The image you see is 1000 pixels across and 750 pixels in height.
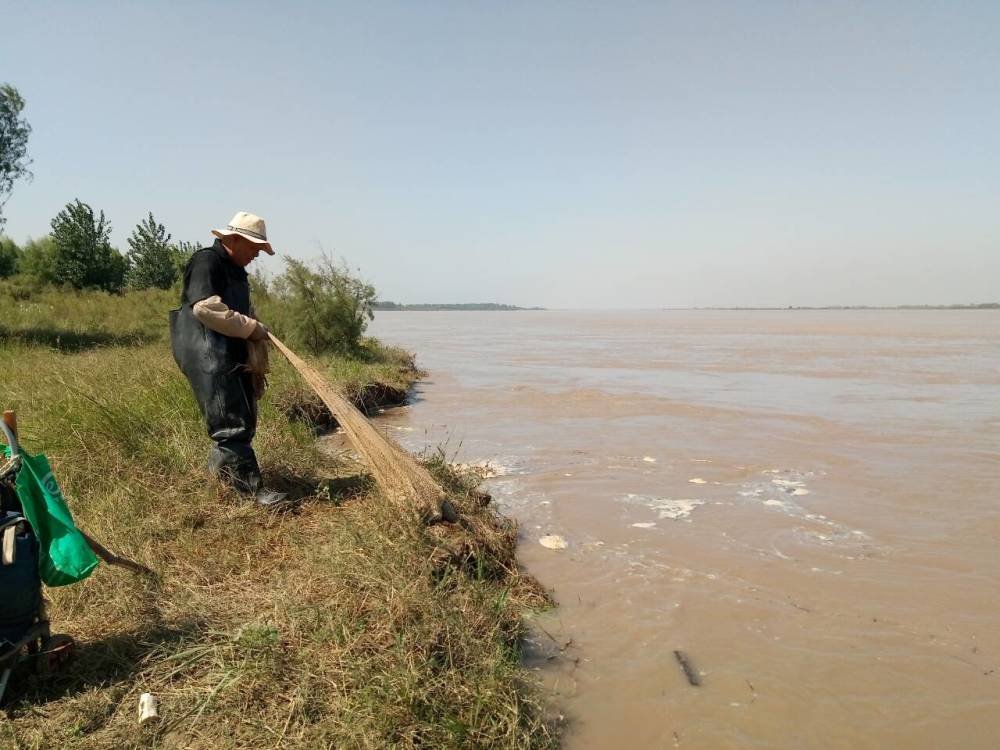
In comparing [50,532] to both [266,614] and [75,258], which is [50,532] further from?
[75,258]

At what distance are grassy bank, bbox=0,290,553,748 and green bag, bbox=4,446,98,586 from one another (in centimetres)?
43

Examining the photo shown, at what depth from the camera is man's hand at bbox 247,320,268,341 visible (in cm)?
345

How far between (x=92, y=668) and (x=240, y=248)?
218cm

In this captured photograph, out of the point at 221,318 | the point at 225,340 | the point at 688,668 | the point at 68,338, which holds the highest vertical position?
the point at 221,318

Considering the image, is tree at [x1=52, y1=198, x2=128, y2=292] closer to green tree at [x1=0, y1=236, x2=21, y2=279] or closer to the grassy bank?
green tree at [x1=0, y1=236, x2=21, y2=279]

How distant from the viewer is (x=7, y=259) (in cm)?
2933

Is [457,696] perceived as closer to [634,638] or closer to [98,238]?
[634,638]

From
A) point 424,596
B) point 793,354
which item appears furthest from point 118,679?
point 793,354

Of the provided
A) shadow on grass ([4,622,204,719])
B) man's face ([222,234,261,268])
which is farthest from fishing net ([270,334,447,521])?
shadow on grass ([4,622,204,719])

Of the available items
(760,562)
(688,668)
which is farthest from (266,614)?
(760,562)

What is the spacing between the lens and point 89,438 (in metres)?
4.06

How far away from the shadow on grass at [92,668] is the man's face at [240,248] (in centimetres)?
199

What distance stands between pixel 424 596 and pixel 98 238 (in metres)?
28.4

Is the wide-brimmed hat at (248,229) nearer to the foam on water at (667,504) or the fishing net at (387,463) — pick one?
the fishing net at (387,463)
